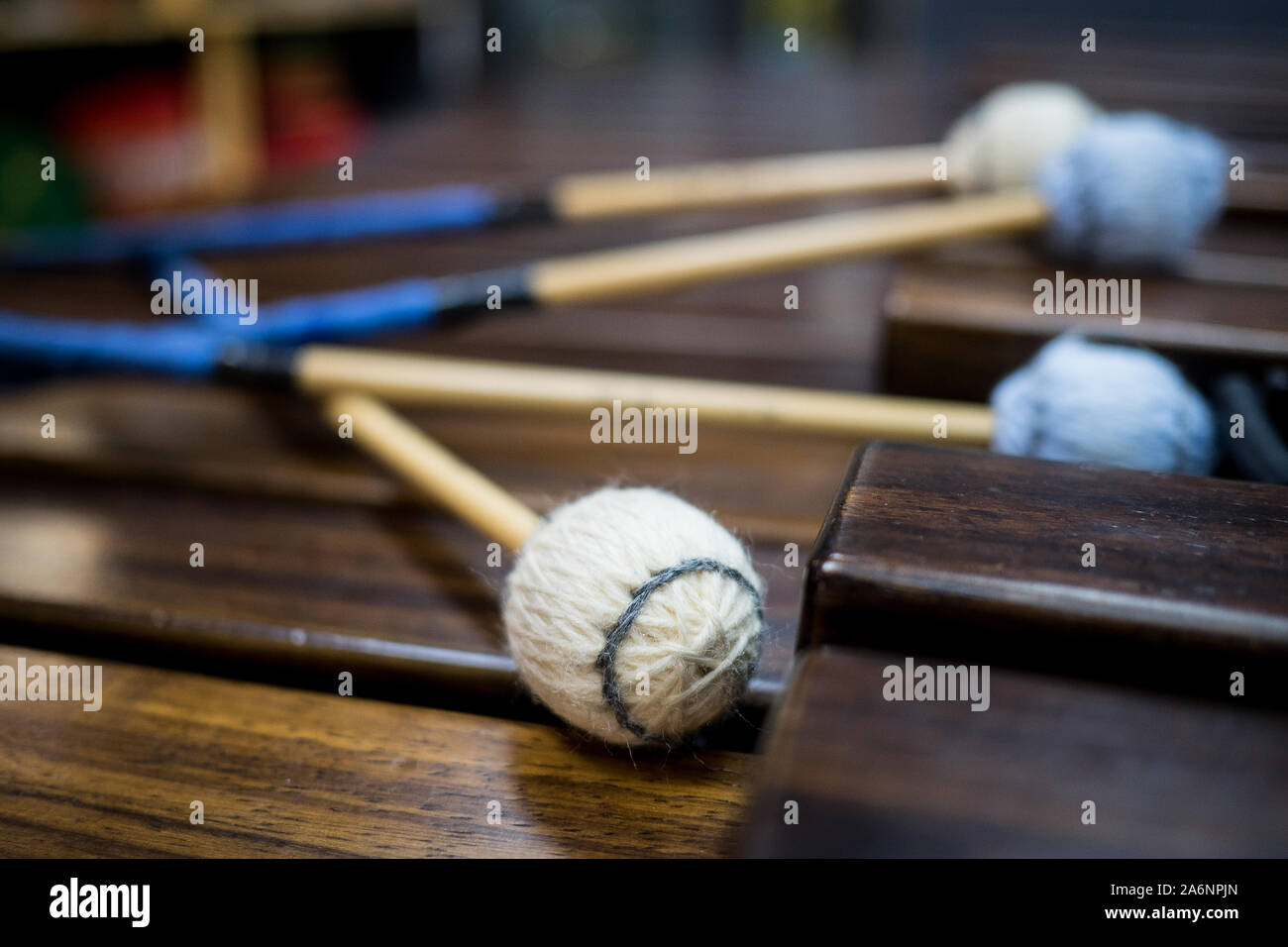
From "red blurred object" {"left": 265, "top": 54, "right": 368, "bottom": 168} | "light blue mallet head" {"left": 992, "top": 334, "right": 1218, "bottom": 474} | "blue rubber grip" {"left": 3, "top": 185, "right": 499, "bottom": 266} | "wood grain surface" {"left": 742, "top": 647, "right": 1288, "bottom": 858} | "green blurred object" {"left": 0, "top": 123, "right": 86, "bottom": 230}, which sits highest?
"red blurred object" {"left": 265, "top": 54, "right": 368, "bottom": 168}

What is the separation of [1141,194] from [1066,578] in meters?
0.65

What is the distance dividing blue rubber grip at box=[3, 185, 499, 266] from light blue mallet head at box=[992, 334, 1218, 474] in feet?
3.23

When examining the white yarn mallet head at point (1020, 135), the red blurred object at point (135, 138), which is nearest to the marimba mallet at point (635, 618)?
the white yarn mallet head at point (1020, 135)

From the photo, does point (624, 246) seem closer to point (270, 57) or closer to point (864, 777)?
point (864, 777)

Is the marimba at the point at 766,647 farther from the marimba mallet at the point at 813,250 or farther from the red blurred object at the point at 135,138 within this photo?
the red blurred object at the point at 135,138

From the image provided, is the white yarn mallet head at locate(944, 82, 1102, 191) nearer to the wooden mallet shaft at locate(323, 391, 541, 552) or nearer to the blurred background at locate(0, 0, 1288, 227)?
the blurred background at locate(0, 0, 1288, 227)

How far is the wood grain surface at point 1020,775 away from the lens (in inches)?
15.0

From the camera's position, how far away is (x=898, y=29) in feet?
15.0

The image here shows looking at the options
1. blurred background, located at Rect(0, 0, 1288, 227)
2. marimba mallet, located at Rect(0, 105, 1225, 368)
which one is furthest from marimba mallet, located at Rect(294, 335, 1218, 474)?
blurred background, located at Rect(0, 0, 1288, 227)

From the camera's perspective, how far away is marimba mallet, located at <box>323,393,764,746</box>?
0.56 metres

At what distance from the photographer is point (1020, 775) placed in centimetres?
41

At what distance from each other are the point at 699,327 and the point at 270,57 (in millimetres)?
2884

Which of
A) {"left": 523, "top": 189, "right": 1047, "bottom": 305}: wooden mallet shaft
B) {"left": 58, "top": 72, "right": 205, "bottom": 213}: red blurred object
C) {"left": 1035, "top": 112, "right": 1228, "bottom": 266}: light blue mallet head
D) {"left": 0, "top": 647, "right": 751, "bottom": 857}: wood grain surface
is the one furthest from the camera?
{"left": 58, "top": 72, "right": 205, "bottom": 213}: red blurred object
